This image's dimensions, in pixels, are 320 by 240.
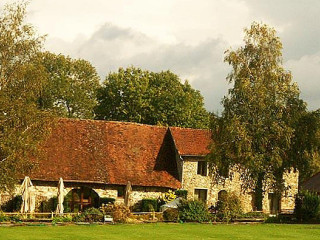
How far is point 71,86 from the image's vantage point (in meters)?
86.9

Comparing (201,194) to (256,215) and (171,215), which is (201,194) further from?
(171,215)

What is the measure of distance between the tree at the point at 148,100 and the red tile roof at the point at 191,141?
50.0 ft

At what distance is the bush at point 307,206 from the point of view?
49281mm

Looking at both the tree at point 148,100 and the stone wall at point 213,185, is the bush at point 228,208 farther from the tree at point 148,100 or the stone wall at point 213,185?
the tree at point 148,100

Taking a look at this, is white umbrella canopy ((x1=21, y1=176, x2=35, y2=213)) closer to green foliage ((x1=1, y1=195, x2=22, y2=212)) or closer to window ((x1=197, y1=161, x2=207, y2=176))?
green foliage ((x1=1, y1=195, x2=22, y2=212))

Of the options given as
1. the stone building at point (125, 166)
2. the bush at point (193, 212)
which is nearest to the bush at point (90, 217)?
the bush at point (193, 212)

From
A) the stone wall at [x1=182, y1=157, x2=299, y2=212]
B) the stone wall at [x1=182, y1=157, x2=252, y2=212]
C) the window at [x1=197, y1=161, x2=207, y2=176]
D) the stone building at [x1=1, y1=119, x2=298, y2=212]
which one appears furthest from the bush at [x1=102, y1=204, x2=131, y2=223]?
the window at [x1=197, y1=161, x2=207, y2=176]

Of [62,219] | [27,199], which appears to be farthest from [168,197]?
[62,219]

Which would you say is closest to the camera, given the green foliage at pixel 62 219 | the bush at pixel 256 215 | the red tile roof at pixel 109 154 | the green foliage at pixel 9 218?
the green foliage at pixel 9 218

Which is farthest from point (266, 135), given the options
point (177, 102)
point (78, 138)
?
point (177, 102)

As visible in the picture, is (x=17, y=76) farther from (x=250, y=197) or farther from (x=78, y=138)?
(x=250, y=197)

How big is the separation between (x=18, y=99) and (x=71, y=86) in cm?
4323

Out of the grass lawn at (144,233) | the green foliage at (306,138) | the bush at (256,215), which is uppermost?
the green foliage at (306,138)

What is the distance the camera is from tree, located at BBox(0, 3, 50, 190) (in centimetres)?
4306
